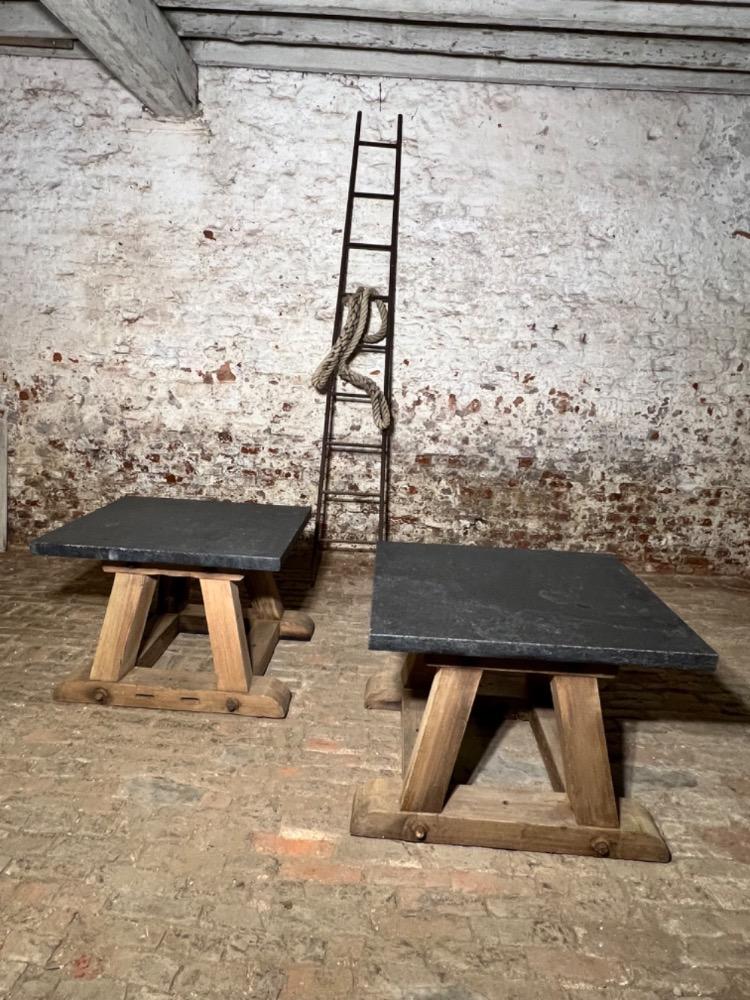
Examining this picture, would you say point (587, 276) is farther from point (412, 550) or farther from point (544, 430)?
point (412, 550)

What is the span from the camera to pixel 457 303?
385cm

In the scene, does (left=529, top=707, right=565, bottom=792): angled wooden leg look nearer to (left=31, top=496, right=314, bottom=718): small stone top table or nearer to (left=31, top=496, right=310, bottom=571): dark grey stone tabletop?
(left=31, top=496, right=314, bottom=718): small stone top table

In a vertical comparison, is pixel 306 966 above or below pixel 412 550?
below

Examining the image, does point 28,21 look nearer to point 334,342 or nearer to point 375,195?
point 375,195

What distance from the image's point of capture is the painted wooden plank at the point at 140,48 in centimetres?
254

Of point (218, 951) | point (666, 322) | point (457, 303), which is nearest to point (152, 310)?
point (457, 303)

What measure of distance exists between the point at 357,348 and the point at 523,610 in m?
2.47

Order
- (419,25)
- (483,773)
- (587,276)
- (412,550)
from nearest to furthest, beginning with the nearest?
(483,773) < (412,550) < (419,25) < (587,276)

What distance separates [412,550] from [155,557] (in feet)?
2.96

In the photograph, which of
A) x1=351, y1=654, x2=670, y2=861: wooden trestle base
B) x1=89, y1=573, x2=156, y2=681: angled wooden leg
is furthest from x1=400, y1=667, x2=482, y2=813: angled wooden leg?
x1=89, y1=573, x2=156, y2=681: angled wooden leg

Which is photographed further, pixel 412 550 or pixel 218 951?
pixel 412 550

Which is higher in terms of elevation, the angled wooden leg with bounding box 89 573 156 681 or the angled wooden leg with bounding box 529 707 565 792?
the angled wooden leg with bounding box 89 573 156 681

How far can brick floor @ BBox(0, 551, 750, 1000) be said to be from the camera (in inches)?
53.5

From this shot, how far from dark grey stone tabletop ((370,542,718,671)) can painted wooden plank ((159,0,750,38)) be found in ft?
8.31
